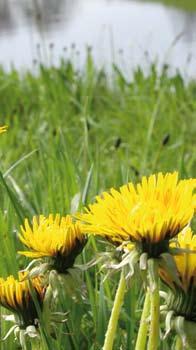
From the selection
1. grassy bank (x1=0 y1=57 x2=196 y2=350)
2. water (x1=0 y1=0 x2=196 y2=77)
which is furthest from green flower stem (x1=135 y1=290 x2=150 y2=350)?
water (x1=0 y1=0 x2=196 y2=77)

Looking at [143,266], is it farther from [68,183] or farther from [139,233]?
[68,183]

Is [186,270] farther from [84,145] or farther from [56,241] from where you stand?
[84,145]

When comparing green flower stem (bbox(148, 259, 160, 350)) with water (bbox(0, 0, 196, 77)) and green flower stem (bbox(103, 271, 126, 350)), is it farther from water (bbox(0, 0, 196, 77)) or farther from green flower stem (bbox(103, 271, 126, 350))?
water (bbox(0, 0, 196, 77))

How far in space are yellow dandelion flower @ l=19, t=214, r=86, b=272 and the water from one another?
2.18 metres

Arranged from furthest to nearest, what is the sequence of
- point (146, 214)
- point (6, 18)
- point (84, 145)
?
1. point (6, 18)
2. point (84, 145)
3. point (146, 214)

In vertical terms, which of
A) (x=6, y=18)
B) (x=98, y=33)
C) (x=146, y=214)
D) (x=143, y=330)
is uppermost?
(x=6, y=18)

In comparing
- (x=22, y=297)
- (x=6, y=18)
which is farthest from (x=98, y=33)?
(x=22, y=297)

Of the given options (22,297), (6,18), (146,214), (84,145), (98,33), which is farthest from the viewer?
(6,18)

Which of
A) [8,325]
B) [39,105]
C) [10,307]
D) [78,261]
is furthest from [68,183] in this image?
[39,105]

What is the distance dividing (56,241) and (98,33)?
17.1 feet

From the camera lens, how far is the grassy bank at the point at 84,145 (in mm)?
840

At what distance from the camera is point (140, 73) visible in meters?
2.72

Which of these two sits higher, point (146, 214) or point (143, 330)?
point (146, 214)

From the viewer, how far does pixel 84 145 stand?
1360mm
